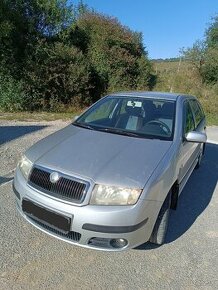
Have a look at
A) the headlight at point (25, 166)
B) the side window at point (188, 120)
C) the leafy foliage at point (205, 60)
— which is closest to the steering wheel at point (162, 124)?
the side window at point (188, 120)

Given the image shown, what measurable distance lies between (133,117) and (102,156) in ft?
3.91

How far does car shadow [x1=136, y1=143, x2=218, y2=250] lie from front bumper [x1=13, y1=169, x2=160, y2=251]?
1.82 feet

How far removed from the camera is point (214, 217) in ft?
13.5

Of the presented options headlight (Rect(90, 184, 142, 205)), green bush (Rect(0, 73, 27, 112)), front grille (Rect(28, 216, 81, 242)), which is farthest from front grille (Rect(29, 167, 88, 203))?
green bush (Rect(0, 73, 27, 112))

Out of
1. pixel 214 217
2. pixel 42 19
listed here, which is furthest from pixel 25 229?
pixel 42 19

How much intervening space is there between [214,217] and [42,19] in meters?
11.7

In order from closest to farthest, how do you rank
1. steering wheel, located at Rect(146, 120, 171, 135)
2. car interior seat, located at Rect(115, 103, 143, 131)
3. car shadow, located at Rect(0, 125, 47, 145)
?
steering wheel, located at Rect(146, 120, 171, 135) → car interior seat, located at Rect(115, 103, 143, 131) → car shadow, located at Rect(0, 125, 47, 145)

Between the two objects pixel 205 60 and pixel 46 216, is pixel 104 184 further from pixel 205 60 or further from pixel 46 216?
pixel 205 60

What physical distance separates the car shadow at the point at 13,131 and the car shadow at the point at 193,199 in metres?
3.80

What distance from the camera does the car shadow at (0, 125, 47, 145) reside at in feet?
21.9

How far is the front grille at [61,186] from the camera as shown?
2.70 metres

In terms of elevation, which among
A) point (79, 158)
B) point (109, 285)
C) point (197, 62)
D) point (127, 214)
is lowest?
point (109, 285)

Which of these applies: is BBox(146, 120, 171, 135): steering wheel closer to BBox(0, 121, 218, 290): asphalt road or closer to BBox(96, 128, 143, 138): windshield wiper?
BBox(96, 128, 143, 138): windshield wiper

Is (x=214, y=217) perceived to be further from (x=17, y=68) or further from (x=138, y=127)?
(x=17, y=68)
